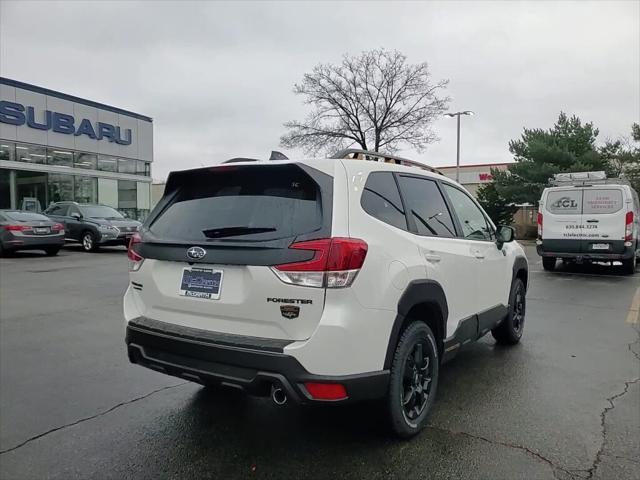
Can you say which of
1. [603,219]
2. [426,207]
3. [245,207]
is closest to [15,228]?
[245,207]

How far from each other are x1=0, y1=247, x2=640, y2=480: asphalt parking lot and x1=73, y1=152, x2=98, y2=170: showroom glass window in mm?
21318

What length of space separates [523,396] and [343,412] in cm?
149

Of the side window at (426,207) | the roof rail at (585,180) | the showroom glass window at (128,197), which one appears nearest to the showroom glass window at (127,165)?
the showroom glass window at (128,197)

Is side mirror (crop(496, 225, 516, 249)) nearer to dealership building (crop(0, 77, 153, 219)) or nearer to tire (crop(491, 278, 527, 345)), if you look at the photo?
tire (crop(491, 278, 527, 345))

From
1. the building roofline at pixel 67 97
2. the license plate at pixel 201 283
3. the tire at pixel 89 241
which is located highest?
the building roofline at pixel 67 97

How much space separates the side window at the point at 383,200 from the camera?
3.07m

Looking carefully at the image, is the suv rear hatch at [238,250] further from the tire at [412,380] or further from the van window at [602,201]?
the van window at [602,201]

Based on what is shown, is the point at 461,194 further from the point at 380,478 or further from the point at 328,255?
the point at 380,478

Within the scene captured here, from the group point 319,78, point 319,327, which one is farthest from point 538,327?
point 319,78

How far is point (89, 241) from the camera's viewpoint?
1625 centimetres

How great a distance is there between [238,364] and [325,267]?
736mm

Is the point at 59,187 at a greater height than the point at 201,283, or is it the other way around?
the point at 59,187

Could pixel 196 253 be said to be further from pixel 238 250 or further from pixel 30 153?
pixel 30 153

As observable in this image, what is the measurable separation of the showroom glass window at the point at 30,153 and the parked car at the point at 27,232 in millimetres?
8937
